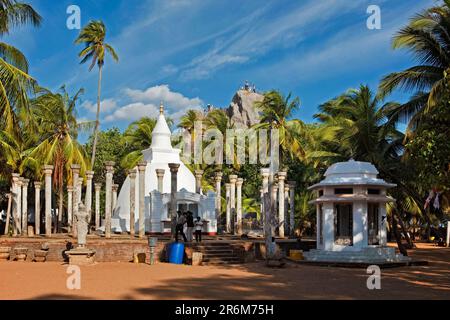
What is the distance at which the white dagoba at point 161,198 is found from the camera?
27469mm

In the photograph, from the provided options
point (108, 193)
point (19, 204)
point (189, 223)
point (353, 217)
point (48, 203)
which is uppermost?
point (108, 193)

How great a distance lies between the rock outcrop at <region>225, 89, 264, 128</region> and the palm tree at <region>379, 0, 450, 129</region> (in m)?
70.5

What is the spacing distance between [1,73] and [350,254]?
14250mm

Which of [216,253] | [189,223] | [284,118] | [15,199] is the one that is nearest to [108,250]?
[189,223]

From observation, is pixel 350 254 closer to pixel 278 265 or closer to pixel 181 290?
pixel 278 265

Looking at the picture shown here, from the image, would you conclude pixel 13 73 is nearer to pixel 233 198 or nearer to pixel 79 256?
pixel 79 256

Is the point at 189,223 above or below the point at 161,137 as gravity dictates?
below

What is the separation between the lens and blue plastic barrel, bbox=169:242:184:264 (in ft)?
63.8

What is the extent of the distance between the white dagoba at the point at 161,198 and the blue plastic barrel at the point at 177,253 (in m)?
7.73

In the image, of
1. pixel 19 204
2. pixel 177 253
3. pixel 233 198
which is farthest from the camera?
pixel 233 198

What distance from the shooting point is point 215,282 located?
13.7 metres

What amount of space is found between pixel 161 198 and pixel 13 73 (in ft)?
40.1

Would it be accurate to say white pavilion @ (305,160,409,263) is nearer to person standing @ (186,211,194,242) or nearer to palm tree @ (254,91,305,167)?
person standing @ (186,211,194,242)

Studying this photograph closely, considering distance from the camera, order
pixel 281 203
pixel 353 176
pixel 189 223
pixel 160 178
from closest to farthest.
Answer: pixel 353 176 < pixel 189 223 < pixel 160 178 < pixel 281 203
